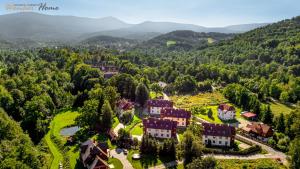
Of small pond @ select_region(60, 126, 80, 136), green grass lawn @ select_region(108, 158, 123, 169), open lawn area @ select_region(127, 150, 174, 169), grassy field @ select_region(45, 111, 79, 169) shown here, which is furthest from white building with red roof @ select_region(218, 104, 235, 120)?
grassy field @ select_region(45, 111, 79, 169)

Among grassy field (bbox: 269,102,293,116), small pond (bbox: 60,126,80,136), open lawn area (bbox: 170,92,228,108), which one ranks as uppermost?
small pond (bbox: 60,126,80,136)

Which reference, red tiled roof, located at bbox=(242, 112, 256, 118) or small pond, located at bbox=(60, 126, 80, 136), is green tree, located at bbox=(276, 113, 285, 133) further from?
small pond, located at bbox=(60, 126, 80, 136)

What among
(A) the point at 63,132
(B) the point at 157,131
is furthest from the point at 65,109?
(B) the point at 157,131

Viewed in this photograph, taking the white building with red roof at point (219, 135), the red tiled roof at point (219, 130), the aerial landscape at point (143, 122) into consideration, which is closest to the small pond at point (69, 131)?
the aerial landscape at point (143, 122)

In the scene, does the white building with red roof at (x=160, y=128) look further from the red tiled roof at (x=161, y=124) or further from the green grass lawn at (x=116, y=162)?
the green grass lawn at (x=116, y=162)

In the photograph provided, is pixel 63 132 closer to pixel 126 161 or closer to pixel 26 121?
pixel 26 121

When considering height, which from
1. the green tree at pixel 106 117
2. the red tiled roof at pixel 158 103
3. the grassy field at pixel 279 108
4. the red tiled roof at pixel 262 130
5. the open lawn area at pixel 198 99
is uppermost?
the green tree at pixel 106 117

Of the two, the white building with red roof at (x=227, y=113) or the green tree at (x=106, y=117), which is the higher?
the green tree at (x=106, y=117)
